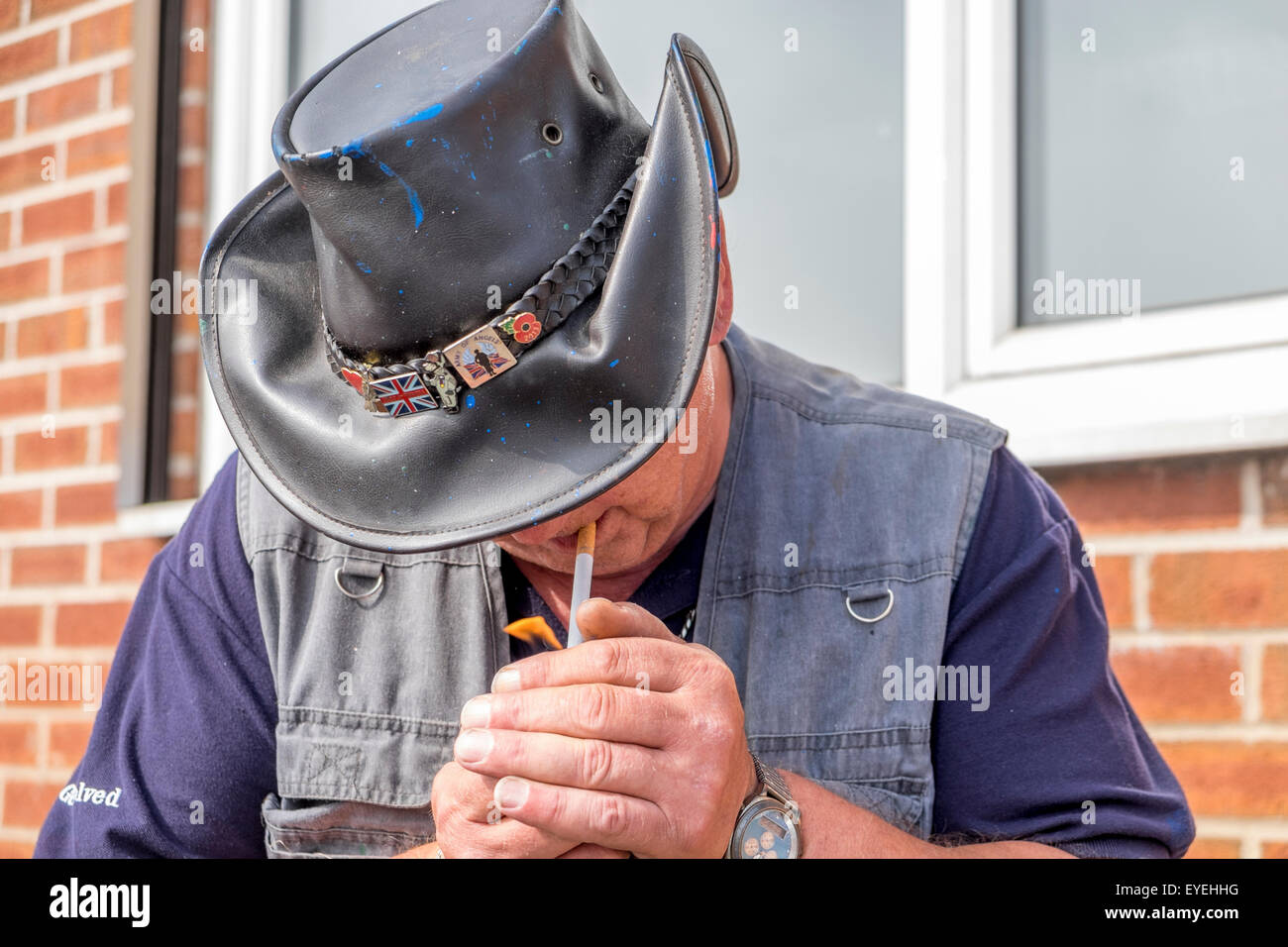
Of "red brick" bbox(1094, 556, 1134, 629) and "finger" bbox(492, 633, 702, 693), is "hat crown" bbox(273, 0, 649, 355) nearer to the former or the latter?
"finger" bbox(492, 633, 702, 693)

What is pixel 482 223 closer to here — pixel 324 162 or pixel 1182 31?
pixel 324 162

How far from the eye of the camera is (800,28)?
1.83 meters

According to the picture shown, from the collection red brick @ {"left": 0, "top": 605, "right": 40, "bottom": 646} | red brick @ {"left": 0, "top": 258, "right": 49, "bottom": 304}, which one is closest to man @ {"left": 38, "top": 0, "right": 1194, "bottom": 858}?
red brick @ {"left": 0, "top": 605, "right": 40, "bottom": 646}

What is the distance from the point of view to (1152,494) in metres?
1.50

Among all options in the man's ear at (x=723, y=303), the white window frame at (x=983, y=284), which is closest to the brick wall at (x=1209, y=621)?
the white window frame at (x=983, y=284)

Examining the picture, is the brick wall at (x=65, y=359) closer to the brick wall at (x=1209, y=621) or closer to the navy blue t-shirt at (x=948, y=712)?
the navy blue t-shirt at (x=948, y=712)

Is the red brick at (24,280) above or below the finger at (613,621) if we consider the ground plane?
above

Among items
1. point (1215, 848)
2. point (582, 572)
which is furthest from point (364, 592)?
point (1215, 848)

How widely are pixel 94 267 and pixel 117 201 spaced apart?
132 millimetres

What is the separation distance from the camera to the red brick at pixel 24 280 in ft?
7.79

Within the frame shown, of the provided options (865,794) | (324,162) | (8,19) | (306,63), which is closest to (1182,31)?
(865,794)

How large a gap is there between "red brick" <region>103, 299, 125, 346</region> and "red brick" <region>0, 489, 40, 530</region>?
343mm

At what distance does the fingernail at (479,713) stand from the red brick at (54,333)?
1.71 meters

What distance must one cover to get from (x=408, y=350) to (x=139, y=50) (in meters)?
1.65
